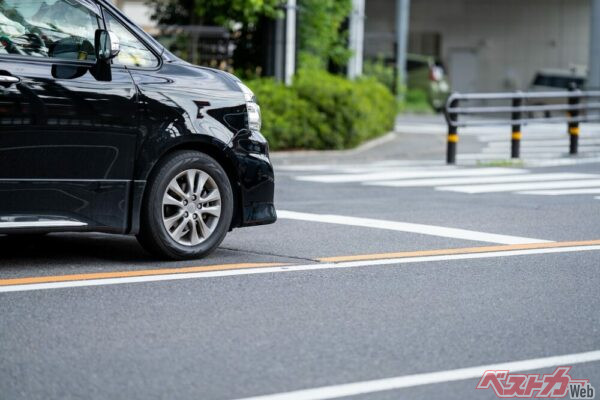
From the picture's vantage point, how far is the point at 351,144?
65.8ft

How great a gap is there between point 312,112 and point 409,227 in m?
9.45

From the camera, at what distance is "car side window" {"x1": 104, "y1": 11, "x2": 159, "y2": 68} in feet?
25.4

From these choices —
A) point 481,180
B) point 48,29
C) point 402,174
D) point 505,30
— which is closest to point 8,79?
point 48,29

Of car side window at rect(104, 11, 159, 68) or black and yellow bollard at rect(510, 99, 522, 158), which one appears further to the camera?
black and yellow bollard at rect(510, 99, 522, 158)

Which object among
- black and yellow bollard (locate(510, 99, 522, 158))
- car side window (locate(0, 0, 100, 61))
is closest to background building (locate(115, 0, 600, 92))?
black and yellow bollard (locate(510, 99, 522, 158))

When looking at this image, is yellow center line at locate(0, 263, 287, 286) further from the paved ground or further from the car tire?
the car tire

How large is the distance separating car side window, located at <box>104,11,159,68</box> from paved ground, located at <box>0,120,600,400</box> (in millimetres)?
1295

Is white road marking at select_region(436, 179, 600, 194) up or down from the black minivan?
down

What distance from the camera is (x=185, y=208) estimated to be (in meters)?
7.85

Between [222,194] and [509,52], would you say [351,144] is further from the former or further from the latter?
[509,52]

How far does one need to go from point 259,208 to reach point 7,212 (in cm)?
184

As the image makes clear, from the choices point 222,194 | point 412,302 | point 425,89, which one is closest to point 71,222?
point 222,194

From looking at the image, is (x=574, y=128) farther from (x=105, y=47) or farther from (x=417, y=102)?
(x=417, y=102)

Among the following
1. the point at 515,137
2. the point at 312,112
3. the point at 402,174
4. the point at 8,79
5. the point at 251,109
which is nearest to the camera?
the point at 8,79
